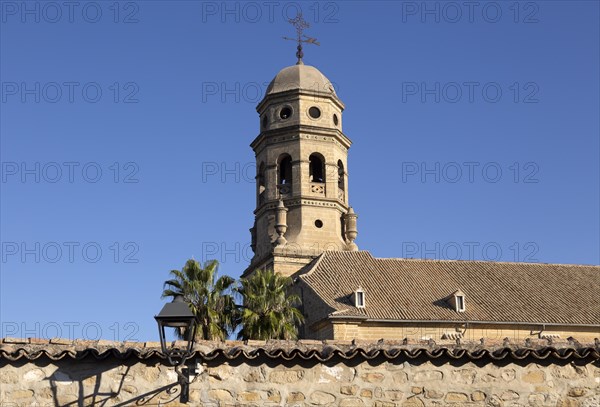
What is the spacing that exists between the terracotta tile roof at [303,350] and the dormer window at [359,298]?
79.3 feet

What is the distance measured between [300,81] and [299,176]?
5.22 metres

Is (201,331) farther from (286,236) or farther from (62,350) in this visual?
(62,350)

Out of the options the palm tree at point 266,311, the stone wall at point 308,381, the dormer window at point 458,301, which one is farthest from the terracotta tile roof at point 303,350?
the dormer window at point 458,301

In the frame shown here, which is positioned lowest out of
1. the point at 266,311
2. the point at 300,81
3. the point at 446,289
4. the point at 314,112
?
the point at 266,311

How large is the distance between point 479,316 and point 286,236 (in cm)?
954

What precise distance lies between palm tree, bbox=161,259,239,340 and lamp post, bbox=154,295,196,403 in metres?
19.5

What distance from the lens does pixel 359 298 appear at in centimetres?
3462

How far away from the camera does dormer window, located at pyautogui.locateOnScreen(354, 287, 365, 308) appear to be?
113 feet

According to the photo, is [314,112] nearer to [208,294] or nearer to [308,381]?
[208,294]

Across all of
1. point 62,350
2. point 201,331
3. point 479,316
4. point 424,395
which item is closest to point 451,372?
point 424,395

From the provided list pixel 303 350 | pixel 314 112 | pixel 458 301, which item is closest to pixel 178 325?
pixel 303 350

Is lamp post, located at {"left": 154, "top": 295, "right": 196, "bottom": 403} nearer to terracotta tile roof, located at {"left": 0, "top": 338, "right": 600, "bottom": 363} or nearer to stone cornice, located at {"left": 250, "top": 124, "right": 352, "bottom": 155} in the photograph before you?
terracotta tile roof, located at {"left": 0, "top": 338, "right": 600, "bottom": 363}

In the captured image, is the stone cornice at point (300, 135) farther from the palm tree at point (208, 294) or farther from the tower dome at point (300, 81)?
the palm tree at point (208, 294)

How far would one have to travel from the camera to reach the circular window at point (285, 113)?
41.6 meters
